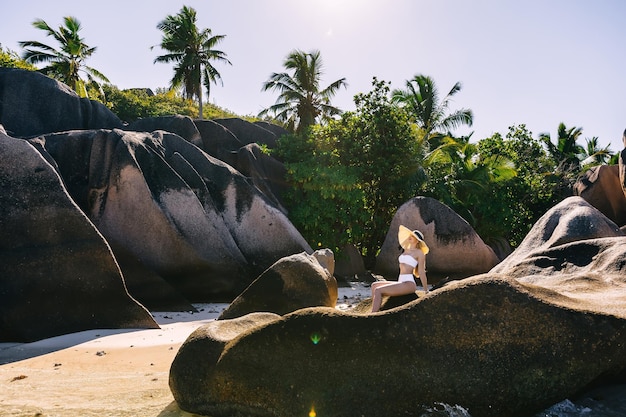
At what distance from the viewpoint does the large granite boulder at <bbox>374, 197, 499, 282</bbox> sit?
16172 mm

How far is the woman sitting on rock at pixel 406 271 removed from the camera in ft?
16.0

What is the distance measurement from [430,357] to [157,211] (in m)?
8.89

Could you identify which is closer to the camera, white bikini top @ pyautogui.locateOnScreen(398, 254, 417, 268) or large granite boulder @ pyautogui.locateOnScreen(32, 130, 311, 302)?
white bikini top @ pyautogui.locateOnScreen(398, 254, 417, 268)

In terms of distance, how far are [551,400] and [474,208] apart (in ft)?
59.4

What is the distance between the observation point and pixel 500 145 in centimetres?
2522

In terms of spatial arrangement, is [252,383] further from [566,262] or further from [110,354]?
[566,262]

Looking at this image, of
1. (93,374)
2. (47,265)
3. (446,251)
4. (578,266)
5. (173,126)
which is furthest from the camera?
(173,126)

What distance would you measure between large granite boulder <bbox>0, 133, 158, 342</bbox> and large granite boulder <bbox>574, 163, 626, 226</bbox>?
1827 cm

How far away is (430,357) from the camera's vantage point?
12.5 ft

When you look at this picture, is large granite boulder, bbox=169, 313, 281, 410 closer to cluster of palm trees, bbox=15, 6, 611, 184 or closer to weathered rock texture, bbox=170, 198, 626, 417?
weathered rock texture, bbox=170, 198, 626, 417

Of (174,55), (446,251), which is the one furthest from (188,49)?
(446,251)

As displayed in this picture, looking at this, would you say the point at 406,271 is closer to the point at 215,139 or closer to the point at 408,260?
the point at 408,260

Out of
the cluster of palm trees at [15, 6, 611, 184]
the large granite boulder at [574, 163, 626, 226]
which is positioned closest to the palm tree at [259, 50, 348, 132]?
the cluster of palm trees at [15, 6, 611, 184]

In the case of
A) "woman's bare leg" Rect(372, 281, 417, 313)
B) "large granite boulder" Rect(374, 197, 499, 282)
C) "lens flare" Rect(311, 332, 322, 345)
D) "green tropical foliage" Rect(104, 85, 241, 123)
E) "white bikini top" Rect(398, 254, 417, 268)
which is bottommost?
"large granite boulder" Rect(374, 197, 499, 282)
